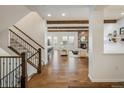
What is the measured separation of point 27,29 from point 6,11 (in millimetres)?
3580

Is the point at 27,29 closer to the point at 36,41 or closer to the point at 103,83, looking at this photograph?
the point at 36,41

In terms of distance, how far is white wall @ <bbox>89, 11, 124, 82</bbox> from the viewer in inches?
214

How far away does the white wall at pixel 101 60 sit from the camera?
214 inches

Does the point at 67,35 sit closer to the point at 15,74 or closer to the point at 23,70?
the point at 15,74

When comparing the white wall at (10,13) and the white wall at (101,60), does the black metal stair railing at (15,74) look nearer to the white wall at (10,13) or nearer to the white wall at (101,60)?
the white wall at (10,13)

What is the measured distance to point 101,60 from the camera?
18.0 ft

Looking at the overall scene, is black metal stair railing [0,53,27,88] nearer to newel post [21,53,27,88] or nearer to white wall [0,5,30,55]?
newel post [21,53,27,88]

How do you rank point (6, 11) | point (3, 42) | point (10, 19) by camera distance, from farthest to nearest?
point (3, 42)
point (10, 19)
point (6, 11)

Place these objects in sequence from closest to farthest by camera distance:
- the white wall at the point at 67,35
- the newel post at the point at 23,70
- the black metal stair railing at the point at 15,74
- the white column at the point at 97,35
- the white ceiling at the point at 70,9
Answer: the newel post at the point at 23,70
the black metal stair railing at the point at 15,74
the white column at the point at 97,35
the white ceiling at the point at 70,9
the white wall at the point at 67,35

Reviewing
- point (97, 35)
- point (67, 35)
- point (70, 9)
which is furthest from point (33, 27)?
point (67, 35)

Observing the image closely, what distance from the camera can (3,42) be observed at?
7.44 meters

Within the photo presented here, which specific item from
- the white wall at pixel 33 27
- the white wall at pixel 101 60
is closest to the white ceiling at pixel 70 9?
the white wall at pixel 101 60

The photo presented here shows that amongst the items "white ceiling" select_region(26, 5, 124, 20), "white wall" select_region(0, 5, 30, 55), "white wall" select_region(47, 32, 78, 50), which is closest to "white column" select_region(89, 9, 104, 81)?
"white ceiling" select_region(26, 5, 124, 20)
